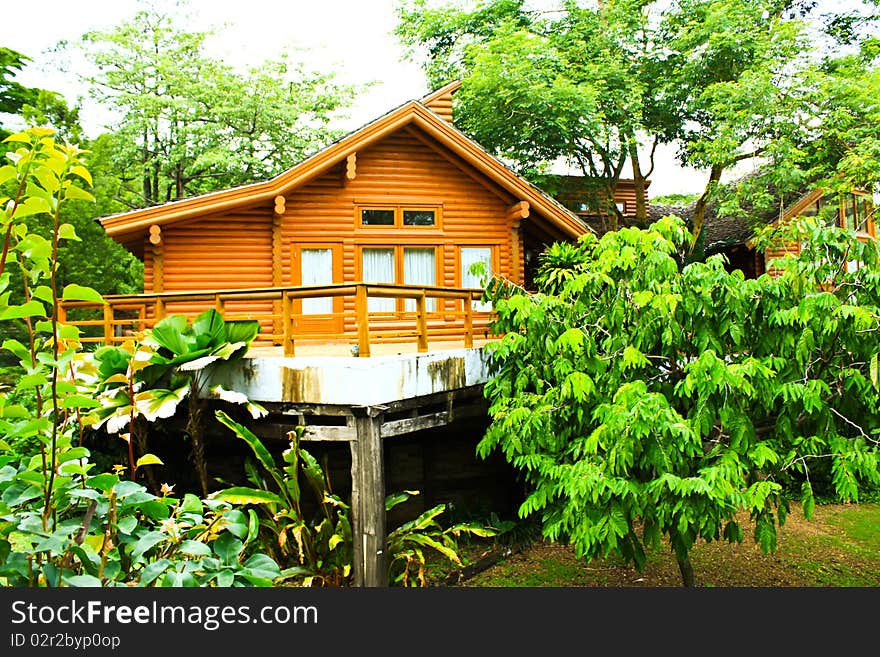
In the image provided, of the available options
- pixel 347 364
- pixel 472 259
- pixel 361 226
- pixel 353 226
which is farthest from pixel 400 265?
pixel 347 364

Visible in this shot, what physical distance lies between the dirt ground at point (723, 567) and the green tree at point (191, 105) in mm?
16616

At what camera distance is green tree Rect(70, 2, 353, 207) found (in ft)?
66.6

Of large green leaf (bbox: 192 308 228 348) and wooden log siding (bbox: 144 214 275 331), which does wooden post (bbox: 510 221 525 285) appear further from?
large green leaf (bbox: 192 308 228 348)

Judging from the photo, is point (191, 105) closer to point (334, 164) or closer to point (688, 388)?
point (334, 164)

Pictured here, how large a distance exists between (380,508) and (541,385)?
208 centimetres

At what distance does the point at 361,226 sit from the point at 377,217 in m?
0.41

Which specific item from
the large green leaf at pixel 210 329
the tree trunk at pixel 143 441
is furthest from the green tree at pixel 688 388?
the tree trunk at pixel 143 441

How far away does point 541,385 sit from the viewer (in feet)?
19.9

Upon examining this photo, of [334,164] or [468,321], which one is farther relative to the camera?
[334,164]

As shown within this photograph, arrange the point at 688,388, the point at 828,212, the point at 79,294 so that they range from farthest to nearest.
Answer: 1. the point at 828,212
2. the point at 688,388
3. the point at 79,294

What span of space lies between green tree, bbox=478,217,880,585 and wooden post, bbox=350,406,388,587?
47.6 inches

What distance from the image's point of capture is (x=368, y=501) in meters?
5.82

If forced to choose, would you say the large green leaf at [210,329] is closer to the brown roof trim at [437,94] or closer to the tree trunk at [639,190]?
the brown roof trim at [437,94]

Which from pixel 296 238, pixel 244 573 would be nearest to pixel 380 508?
pixel 244 573
